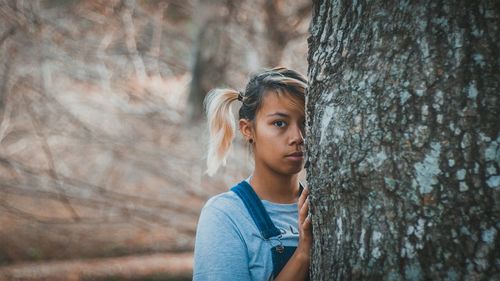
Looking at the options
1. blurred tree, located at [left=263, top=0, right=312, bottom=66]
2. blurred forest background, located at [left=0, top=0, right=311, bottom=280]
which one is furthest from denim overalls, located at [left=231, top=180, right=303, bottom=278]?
blurred tree, located at [left=263, top=0, right=312, bottom=66]

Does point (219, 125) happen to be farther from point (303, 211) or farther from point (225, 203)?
point (303, 211)

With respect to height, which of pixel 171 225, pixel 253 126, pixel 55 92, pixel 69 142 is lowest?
pixel 253 126

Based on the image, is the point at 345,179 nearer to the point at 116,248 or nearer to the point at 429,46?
the point at 429,46

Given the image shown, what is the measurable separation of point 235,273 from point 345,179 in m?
0.57

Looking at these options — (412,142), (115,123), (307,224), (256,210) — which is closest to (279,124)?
(256,210)

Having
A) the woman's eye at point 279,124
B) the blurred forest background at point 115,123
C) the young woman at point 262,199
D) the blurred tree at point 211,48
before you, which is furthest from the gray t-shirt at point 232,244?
the blurred tree at point 211,48

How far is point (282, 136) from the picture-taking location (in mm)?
2297

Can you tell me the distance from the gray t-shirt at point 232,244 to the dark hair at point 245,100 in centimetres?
44

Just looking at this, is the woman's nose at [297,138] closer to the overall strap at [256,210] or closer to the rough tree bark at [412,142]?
the overall strap at [256,210]

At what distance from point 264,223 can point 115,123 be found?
5.87 meters

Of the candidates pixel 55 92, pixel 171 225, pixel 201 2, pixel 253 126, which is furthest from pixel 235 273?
pixel 201 2

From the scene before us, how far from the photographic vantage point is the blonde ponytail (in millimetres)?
2611

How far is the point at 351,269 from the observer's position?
174 centimetres

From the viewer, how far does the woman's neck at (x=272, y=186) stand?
2355 mm
